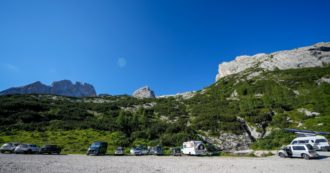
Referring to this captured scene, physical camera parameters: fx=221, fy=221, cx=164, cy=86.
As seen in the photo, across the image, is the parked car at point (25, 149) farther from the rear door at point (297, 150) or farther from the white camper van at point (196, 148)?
the rear door at point (297, 150)

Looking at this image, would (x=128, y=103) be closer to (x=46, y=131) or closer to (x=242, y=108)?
(x=46, y=131)

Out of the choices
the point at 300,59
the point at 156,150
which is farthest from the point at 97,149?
the point at 300,59

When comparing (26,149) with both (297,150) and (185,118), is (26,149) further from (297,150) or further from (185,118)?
(185,118)

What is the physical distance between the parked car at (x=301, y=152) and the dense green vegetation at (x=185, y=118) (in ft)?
43.0

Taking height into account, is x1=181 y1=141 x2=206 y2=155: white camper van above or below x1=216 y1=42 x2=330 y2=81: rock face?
below

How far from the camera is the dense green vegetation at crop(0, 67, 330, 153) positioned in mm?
47812

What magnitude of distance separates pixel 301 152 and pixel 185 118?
42.5 metres

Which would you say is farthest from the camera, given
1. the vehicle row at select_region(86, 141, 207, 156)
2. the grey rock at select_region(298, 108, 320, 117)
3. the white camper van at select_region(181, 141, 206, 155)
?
the grey rock at select_region(298, 108, 320, 117)

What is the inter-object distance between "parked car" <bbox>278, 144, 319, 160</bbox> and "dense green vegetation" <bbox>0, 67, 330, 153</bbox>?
13098 mm

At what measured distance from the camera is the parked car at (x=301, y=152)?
24323 millimetres

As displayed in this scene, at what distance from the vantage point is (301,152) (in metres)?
25.1

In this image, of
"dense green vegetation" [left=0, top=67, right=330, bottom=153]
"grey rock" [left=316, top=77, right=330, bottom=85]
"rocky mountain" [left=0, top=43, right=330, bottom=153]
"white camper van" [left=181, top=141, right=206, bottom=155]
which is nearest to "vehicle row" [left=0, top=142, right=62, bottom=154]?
"rocky mountain" [left=0, top=43, right=330, bottom=153]

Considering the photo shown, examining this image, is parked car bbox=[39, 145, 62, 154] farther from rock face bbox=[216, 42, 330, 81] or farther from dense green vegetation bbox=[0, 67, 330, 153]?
rock face bbox=[216, 42, 330, 81]

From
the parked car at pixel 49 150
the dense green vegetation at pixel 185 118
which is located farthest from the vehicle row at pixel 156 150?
the dense green vegetation at pixel 185 118
